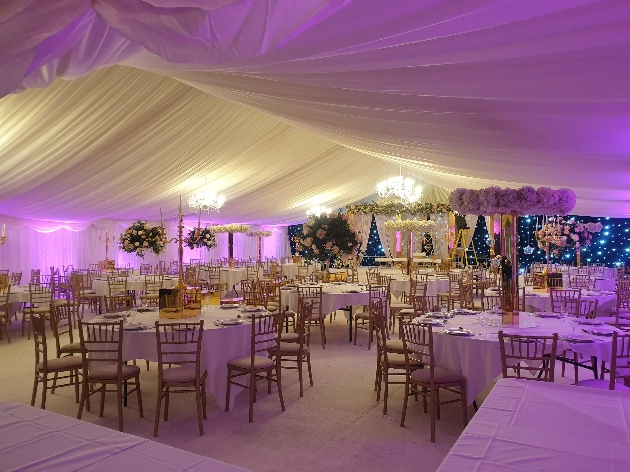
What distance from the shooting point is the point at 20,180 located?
9336 millimetres

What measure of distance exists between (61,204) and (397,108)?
1064 centimetres

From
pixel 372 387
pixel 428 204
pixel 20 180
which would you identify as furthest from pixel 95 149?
pixel 428 204

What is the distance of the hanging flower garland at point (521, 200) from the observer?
15.9 ft

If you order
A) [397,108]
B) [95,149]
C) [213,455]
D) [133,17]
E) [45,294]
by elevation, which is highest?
[95,149]

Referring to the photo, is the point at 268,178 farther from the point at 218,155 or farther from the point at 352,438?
the point at 352,438

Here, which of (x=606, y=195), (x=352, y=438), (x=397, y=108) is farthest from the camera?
(x=606, y=195)

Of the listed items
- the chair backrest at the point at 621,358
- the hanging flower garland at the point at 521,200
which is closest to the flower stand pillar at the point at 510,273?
the hanging flower garland at the point at 521,200

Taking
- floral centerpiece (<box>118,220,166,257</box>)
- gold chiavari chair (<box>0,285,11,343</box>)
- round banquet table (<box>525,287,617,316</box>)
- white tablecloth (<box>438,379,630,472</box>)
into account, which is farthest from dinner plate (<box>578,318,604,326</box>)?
gold chiavari chair (<box>0,285,11,343</box>)

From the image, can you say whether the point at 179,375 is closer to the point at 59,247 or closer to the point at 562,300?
the point at 562,300

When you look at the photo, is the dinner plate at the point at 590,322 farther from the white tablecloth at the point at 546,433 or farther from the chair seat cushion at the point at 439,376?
the white tablecloth at the point at 546,433

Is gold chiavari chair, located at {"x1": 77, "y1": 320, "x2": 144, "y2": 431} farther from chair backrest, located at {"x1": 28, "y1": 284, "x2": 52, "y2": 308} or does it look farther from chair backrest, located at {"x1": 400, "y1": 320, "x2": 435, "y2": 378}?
chair backrest, located at {"x1": 28, "y1": 284, "x2": 52, "y2": 308}

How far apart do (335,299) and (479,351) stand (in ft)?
12.8

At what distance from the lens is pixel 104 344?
489 centimetres

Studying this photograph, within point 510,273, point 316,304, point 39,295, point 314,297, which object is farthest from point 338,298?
point 39,295
